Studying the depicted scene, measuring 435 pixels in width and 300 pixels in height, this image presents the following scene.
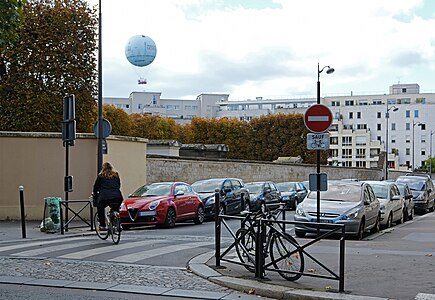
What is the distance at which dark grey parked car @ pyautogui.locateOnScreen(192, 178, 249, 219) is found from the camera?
24656mm

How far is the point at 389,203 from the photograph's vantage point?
2128cm

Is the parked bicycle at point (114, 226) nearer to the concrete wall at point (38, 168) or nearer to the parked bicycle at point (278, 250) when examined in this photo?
the parked bicycle at point (278, 250)

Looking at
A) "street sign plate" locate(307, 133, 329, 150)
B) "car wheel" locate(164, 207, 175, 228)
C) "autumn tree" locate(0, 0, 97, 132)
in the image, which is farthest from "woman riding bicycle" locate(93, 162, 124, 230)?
"autumn tree" locate(0, 0, 97, 132)

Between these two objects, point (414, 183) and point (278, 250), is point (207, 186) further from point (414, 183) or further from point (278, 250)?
point (278, 250)

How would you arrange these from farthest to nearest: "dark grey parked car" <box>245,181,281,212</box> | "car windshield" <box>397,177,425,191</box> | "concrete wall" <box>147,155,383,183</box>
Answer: "concrete wall" <box>147,155,383,183</box> → "car windshield" <box>397,177,425,191</box> → "dark grey parked car" <box>245,181,281,212</box>

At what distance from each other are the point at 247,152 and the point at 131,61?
111 ft

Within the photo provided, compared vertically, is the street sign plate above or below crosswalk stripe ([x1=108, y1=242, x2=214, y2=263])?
above

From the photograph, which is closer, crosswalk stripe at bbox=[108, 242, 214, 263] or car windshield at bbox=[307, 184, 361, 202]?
crosswalk stripe at bbox=[108, 242, 214, 263]

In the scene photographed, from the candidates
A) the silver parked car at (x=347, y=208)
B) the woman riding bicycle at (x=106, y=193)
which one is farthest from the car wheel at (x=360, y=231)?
the woman riding bicycle at (x=106, y=193)

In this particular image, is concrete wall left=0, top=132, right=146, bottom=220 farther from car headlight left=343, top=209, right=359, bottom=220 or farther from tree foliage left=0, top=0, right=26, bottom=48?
car headlight left=343, top=209, right=359, bottom=220

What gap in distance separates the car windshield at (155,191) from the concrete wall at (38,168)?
2.03 m

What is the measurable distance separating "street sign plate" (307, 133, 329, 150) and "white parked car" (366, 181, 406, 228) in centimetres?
690

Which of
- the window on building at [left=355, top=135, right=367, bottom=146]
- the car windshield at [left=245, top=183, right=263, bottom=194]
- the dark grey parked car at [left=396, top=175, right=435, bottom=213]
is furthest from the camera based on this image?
the window on building at [left=355, top=135, right=367, bottom=146]

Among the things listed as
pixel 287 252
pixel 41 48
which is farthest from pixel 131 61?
pixel 287 252
